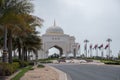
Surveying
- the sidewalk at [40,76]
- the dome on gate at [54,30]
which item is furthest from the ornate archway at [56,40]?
the sidewalk at [40,76]

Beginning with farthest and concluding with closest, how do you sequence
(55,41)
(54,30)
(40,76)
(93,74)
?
(55,41) → (54,30) → (93,74) → (40,76)

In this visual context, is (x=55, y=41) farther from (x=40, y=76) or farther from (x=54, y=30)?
(x=40, y=76)

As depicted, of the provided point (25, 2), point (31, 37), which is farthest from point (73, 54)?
point (25, 2)

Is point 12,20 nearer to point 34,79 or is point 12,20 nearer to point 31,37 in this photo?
point 34,79

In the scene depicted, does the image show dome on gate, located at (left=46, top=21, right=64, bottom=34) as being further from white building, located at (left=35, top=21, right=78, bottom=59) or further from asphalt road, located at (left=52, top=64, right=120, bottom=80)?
asphalt road, located at (left=52, top=64, right=120, bottom=80)

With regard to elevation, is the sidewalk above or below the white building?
below

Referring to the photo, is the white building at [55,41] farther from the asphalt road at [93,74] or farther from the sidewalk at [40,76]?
the sidewalk at [40,76]

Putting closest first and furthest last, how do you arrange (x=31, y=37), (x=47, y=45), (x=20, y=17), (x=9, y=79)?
(x=9, y=79)
(x=20, y=17)
(x=31, y=37)
(x=47, y=45)

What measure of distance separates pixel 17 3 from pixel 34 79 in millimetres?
5618

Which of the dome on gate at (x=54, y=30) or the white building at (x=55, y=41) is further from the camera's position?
the dome on gate at (x=54, y=30)

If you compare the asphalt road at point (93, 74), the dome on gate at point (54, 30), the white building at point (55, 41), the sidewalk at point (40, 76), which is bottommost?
the asphalt road at point (93, 74)

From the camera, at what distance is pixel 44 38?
137000mm

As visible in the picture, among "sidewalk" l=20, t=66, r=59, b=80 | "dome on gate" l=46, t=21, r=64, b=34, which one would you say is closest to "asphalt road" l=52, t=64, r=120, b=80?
"sidewalk" l=20, t=66, r=59, b=80

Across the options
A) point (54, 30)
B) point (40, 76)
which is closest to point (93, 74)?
point (40, 76)
